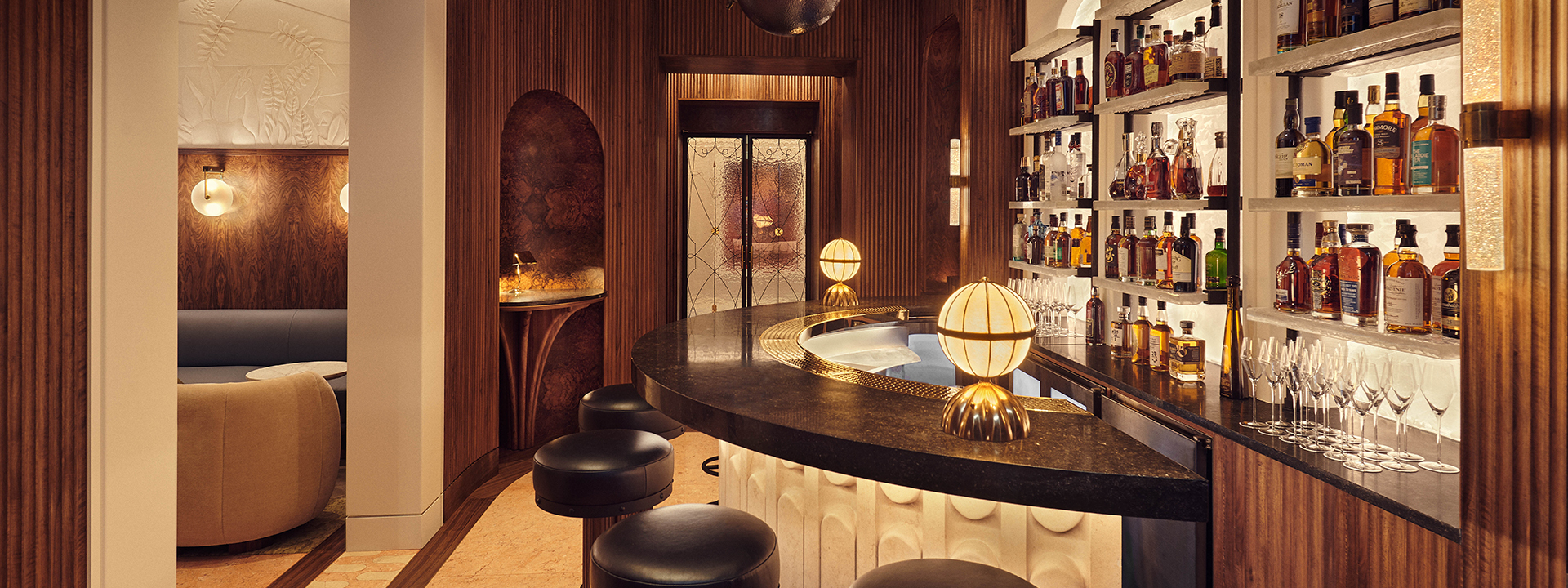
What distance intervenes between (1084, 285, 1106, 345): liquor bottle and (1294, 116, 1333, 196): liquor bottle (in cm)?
99

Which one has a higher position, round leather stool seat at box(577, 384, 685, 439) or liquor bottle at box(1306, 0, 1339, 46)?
liquor bottle at box(1306, 0, 1339, 46)

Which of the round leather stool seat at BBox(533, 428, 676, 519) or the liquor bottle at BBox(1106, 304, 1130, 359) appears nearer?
the round leather stool seat at BBox(533, 428, 676, 519)

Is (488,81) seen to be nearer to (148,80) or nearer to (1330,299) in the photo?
(148,80)

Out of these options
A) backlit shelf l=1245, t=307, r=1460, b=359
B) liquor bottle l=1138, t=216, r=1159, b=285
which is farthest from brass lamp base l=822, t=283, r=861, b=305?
backlit shelf l=1245, t=307, r=1460, b=359

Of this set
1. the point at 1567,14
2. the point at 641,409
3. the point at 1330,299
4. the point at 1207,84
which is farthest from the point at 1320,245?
the point at 641,409

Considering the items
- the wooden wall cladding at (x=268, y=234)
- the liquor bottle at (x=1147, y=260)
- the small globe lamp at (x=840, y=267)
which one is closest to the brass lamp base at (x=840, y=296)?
the small globe lamp at (x=840, y=267)

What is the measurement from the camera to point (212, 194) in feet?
18.7

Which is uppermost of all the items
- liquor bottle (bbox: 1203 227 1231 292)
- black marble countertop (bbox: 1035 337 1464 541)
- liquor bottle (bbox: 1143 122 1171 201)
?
liquor bottle (bbox: 1143 122 1171 201)

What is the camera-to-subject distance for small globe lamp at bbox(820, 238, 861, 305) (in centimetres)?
344

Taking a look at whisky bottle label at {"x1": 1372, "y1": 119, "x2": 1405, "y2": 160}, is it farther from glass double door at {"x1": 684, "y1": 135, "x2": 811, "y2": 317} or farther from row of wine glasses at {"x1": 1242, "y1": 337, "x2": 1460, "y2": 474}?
glass double door at {"x1": 684, "y1": 135, "x2": 811, "y2": 317}

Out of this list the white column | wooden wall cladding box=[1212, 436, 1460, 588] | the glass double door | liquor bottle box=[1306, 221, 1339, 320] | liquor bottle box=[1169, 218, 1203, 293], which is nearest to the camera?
wooden wall cladding box=[1212, 436, 1460, 588]

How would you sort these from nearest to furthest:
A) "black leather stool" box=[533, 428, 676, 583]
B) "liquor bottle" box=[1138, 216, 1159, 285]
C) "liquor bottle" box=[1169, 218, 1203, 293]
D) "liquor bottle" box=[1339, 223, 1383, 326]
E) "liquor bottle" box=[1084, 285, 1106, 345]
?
1. "liquor bottle" box=[1339, 223, 1383, 326]
2. "black leather stool" box=[533, 428, 676, 583]
3. "liquor bottle" box=[1169, 218, 1203, 293]
4. "liquor bottle" box=[1138, 216, 1159, 285]
5. "liquor bottle" box=[1084, 285, 1106, 345]

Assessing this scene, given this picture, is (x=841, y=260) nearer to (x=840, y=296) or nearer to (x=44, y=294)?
(x=840, y=296)

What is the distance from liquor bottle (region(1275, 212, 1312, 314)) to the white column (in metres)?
3.04
